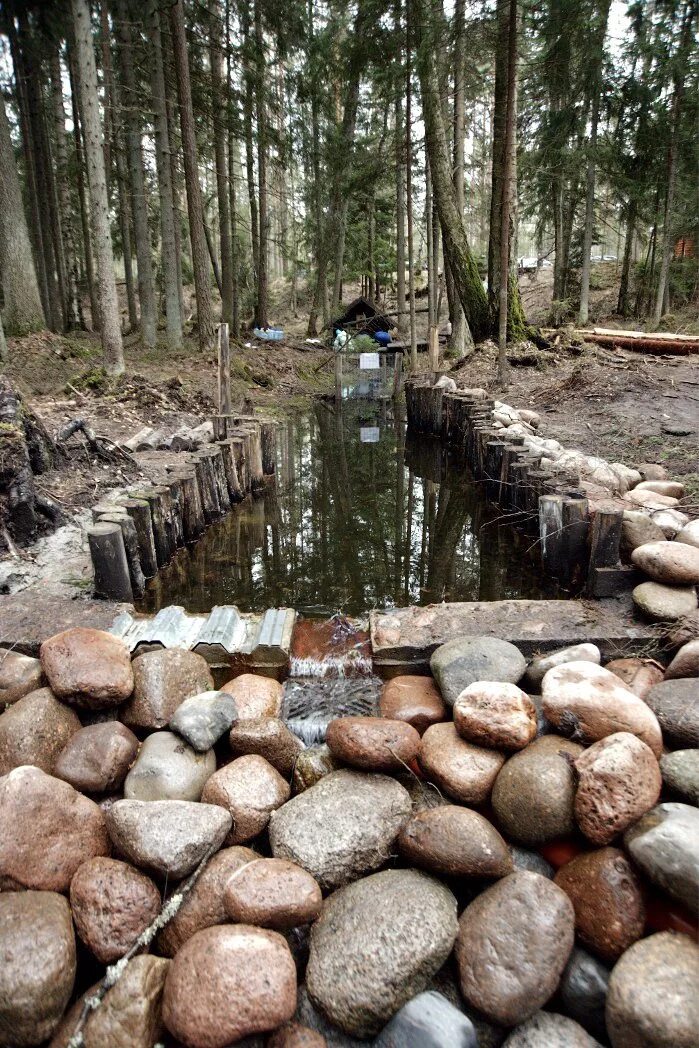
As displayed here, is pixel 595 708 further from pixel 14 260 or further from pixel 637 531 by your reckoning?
pixel 14 260

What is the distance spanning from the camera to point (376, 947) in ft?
7.65

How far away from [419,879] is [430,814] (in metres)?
0.27

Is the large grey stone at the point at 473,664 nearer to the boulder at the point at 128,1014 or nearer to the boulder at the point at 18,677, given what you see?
the boulder at the point at 128,1014

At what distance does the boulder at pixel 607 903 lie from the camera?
2330 millimetres

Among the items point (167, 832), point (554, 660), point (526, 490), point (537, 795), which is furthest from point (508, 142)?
point (167, 832)

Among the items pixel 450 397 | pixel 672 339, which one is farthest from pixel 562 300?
pixel 450 397

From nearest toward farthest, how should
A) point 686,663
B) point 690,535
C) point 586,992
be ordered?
point 586,992 < point 686,663 < point 690,535

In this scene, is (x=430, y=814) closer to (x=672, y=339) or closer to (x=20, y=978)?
(x=20, y=978)

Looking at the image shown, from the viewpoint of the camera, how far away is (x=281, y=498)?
30.2ft

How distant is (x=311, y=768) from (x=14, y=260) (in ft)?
49.0

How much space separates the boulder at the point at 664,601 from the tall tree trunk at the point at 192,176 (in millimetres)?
14396

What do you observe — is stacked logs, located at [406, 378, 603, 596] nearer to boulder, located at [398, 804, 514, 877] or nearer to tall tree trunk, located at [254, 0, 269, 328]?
boulder, located at [398, 804, 514, 877]

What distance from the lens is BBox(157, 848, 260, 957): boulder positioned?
100 inches

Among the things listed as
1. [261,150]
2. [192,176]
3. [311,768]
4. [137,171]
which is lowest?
[311,768]
